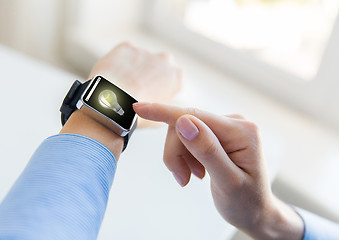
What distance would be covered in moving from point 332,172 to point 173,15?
0.70m

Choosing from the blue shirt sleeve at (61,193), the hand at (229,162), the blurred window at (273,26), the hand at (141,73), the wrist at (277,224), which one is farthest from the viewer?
the blurred window at (273,26)

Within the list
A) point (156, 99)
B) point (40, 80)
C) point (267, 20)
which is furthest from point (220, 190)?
point (267, 20)

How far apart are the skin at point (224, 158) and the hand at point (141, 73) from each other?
0.18m

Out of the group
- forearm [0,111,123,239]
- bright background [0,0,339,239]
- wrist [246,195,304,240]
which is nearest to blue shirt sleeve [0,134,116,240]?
forearm [0,111,123,239]

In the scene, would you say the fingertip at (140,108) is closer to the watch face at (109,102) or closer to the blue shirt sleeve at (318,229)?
the watch face at (109,102)

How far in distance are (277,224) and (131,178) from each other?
0.26m

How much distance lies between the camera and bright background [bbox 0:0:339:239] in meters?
1.03

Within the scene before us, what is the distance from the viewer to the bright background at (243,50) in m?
1.03

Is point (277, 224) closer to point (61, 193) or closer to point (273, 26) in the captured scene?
point (61, 193)

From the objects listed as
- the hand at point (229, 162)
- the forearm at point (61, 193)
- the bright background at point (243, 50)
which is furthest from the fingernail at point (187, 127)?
the bright background at point (243, 50)

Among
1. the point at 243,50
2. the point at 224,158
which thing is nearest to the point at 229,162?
the point at 224,158

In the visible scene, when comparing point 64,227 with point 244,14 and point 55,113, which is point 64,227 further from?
point 244,14

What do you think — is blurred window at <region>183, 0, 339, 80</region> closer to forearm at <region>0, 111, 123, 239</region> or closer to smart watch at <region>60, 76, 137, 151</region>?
smart watch at <region>60, 76, 137, 151</region>

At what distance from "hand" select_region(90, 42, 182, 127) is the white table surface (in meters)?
0.08
